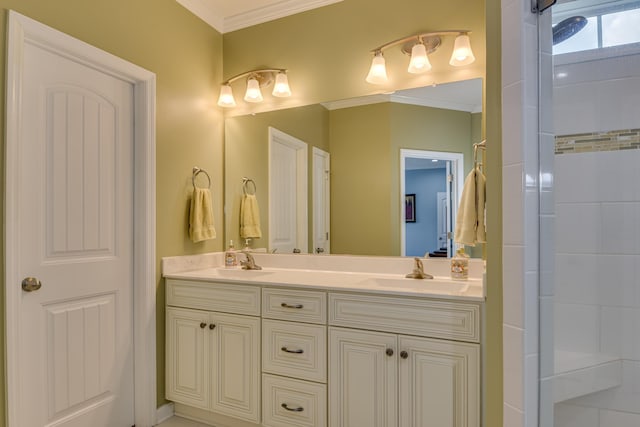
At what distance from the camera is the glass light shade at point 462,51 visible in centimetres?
199

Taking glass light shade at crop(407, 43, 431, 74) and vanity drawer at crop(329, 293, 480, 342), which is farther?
glass light shade at crop(407, 43, 431, 74)

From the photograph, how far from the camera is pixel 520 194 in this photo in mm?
1121

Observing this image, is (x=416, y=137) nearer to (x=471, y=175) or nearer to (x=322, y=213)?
(x=471, y=175)

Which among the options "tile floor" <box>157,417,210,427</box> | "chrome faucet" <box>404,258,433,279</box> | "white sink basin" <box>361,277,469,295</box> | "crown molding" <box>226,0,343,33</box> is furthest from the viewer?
"crown molding" <box>226,0,343,33</box>

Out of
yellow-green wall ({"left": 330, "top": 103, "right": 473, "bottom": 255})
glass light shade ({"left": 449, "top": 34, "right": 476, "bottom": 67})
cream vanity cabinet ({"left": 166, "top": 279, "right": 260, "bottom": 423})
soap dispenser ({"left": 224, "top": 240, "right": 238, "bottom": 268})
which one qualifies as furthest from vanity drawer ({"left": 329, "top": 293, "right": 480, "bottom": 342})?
glass light shade ({"left": 449, "top": 34, "right": 476, "bottom": 67})

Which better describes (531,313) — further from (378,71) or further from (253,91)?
(253,91)

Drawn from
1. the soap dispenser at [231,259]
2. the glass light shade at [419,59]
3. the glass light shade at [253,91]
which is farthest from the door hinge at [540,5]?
the soap dispenser at [231,259]

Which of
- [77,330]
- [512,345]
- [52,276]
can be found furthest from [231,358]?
[512,345]

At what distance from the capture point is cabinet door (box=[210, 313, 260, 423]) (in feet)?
6.48

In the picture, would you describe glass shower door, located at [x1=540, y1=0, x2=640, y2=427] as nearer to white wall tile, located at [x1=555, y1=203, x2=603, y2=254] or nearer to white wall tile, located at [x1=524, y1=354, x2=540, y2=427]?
white wall tile, located at [x1=555, y1=203, x2=603, y2=254]

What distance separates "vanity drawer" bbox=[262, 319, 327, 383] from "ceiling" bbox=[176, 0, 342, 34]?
2.05 meters

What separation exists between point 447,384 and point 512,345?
→ 54 cm

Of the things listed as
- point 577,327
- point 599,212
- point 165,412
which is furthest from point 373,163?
point 165,412

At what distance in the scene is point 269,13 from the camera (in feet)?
8.50
